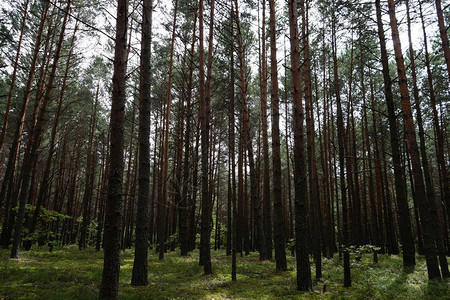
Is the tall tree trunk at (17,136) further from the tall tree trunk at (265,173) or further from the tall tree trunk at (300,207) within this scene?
the tall tree trunk at (300,207)

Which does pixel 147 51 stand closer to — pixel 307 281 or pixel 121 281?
pixel 121 281

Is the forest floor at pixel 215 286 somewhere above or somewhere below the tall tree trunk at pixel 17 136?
below

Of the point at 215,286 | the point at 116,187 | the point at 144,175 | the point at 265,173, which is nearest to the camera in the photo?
the point at 116,187

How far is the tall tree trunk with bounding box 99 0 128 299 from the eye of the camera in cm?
393

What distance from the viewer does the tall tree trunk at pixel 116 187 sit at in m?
3.93

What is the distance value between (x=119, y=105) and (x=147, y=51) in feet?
11.0

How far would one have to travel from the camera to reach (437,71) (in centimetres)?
1371

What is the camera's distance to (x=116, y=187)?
404 cm

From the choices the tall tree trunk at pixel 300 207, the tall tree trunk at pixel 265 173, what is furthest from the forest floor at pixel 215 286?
the tall tree trunk at pixel 265 173

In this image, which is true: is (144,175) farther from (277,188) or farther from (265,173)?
(265,173)

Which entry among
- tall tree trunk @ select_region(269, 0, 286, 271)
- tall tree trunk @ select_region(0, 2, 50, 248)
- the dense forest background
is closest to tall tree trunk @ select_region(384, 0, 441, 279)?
the dense forest background

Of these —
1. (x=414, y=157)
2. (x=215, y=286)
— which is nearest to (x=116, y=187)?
(x=215, y=286)

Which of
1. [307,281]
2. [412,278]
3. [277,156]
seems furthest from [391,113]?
[307,281]

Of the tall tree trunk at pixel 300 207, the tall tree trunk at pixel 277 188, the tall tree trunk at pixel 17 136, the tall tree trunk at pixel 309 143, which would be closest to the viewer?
the tall tree trunk at pixel 300 207
